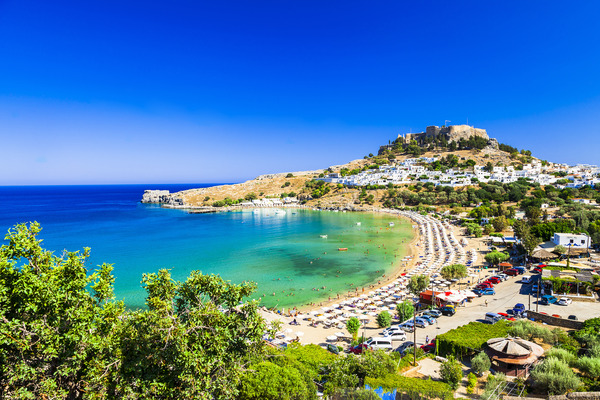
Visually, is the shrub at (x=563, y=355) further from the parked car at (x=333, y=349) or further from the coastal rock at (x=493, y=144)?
the coastal rock at (x=493, y=144)

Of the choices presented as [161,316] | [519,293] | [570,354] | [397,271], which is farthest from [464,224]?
[161,316]

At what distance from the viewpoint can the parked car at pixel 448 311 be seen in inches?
804

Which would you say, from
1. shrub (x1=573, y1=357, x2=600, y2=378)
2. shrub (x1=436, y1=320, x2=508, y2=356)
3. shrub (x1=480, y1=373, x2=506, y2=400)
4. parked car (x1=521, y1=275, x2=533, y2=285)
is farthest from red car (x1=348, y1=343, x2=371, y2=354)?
parked car (x1=521, y1=275, x2=533, y2=285)

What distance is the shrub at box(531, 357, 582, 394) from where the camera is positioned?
32.7 feet

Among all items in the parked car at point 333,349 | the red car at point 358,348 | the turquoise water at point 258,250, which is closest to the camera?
the red car at point 358,348

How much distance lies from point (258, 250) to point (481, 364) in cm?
3613

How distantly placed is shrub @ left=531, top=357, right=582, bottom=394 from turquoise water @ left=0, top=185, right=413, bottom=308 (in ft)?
58.1

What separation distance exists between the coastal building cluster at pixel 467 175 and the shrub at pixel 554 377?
88.1m

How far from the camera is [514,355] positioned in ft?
38.9

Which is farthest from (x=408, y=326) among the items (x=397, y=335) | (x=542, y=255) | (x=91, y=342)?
(x=542, y=255)

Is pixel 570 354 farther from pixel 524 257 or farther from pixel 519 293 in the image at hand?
pixel 524 257

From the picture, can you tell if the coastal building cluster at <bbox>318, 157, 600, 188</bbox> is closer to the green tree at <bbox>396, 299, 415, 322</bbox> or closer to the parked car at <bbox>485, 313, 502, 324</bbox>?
the parked car at <bbox>485, 313, 502, 324</bbox>

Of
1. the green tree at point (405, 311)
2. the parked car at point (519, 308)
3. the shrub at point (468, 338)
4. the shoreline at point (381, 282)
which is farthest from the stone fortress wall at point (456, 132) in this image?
the shrub at point (468, 338)

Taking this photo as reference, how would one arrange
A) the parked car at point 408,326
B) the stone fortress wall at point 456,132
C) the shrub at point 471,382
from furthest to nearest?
the stone fortress wall at point 456,132 → the parked car at point 408,326 → the shrub at point 471,382
